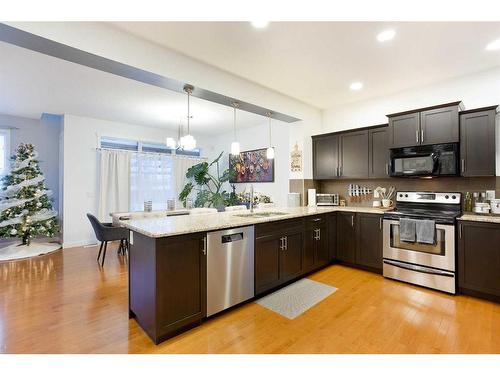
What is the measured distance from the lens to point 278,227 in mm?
3033

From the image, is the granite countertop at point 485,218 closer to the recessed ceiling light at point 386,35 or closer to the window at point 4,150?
the recessed ceiling light at point 386,35

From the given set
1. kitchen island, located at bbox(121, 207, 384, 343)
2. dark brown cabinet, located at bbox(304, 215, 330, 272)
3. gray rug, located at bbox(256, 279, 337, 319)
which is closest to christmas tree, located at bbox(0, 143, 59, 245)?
kitchen island, located at bbox(121, 207, 384, 343)

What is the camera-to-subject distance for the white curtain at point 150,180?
6.15m

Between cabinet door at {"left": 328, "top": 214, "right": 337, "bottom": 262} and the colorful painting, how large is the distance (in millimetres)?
2193

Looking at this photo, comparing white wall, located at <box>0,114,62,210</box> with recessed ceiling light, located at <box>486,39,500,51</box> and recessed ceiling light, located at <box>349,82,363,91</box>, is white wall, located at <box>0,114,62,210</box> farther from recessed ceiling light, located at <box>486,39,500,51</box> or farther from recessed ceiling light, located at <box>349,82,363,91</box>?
recessed ceiling light, located at <box>486,39,500,51</box>

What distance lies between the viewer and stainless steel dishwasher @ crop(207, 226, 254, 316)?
237 centimetres

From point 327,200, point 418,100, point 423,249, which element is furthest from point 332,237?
point 418,100

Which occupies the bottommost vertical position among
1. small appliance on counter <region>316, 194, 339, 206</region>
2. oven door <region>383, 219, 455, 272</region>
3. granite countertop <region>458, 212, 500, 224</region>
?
oven door <region>383, 219, 455, 272</region>

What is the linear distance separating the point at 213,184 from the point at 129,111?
301cm

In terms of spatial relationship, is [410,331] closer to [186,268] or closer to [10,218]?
[186,268]

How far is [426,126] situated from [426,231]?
4.66 feet

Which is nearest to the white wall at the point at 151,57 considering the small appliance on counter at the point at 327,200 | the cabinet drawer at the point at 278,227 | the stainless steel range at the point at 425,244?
the small appliance on counter at the point at 327,200

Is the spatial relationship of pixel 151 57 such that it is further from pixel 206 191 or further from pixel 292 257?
pixel 206 191

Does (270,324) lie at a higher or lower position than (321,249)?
lower
